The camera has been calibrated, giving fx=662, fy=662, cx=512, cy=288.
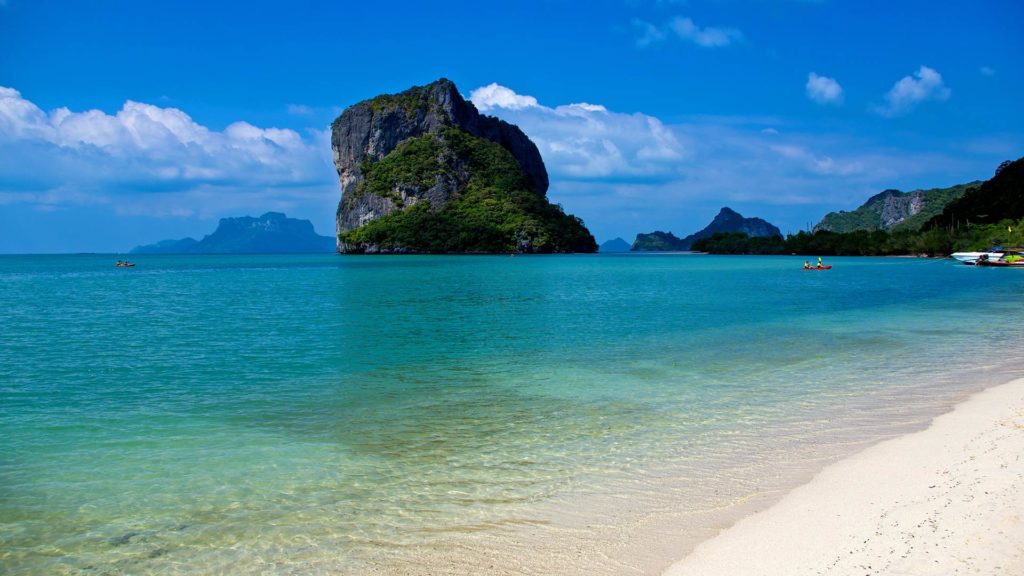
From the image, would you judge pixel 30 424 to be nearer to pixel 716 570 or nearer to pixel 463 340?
pixel 716 570

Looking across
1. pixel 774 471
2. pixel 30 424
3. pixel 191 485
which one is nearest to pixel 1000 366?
pixel 774 471

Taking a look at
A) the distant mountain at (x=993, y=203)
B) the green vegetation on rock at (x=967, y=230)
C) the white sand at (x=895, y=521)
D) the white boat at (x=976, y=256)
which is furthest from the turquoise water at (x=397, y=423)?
the distant mountain at (x=993, y=203)

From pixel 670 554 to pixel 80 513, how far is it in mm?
6631

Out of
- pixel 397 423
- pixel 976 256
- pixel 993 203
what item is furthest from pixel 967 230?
pixel 397 423

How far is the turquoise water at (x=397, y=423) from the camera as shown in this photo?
7.11m

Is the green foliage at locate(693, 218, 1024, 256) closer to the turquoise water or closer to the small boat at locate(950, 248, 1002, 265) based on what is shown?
the small boat at locate(950, 248, 1002, 265)

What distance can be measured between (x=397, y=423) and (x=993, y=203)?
515 ft

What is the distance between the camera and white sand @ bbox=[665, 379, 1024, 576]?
18.5ft

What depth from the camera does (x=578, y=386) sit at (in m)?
15.3

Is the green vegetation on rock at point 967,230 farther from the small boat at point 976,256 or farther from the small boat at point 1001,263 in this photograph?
the small boat at point 1001,263

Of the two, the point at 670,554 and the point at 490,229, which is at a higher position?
the point at 490,229

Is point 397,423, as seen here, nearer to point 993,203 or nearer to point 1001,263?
point 1001,263

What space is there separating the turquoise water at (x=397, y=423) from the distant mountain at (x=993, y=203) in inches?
4741

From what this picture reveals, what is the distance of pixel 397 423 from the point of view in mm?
11820
